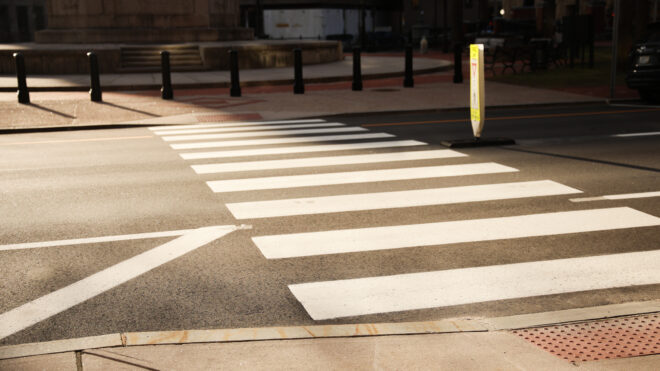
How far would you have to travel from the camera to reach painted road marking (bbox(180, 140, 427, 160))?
37.7ft

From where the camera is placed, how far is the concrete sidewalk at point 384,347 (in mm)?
4238

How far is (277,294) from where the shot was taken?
5.57 metres

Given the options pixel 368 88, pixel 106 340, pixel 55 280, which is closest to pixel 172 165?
pixel 55 280

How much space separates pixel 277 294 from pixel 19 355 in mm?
1852

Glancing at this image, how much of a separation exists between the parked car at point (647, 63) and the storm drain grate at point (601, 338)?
12652 mm

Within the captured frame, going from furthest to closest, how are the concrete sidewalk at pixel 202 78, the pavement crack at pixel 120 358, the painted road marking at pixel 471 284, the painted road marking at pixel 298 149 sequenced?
1. the concrete sidewalk at pixel 202 78
2. the painted road marking at pixel 298 149
3. the painted road marking at pixel 471 284
4. the pavement crack at pixel 120 358

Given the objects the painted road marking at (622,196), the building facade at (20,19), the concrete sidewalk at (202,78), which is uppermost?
the building facade at (20,19)

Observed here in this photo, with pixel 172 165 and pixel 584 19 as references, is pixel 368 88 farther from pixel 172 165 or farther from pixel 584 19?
pixel 172 165

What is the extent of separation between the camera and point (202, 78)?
24484 millimetres

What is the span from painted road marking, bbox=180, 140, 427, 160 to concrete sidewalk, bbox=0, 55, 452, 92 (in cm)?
1123

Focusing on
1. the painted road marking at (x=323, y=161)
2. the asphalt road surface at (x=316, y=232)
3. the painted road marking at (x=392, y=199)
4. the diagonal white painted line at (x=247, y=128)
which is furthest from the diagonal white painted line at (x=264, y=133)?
the painted road marking at (x=392, y=199)

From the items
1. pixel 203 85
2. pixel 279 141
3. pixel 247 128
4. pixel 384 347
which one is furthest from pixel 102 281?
pixel 203 85

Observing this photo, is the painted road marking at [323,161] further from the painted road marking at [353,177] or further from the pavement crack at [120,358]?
the pavement crack at [120,358]

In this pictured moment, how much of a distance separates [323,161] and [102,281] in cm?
534
